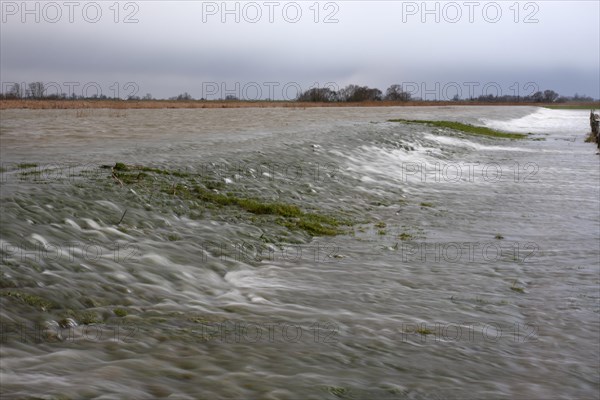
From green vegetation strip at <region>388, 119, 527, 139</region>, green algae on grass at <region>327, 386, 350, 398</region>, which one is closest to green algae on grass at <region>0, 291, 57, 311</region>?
green algae on grass at <region>327, 386, 350, 398</region>

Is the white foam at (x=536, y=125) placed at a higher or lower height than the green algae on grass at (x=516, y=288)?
higher

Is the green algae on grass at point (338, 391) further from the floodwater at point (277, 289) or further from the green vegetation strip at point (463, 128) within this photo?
the green vegetation strip at point (463, 128)

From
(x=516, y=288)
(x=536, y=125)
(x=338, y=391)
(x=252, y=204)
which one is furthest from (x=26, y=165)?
(x=536, y=125)

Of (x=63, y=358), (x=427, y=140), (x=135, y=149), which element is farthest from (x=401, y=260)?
(x=427, y=140)

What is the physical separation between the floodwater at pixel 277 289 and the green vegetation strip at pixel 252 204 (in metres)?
0.26

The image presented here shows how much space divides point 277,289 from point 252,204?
4704mm

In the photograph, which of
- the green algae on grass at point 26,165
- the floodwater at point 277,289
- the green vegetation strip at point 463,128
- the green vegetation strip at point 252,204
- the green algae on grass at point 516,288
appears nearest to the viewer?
the floodwater at point 277,289

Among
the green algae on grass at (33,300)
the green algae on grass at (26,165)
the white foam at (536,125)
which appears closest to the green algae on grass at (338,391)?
the green algae on grass at (33,300)

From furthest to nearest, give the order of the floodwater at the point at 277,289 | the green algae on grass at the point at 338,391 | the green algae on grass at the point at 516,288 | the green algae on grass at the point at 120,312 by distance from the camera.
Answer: the green algae on grass at the point at 516,288 < the green algae on grass at the point at 120,312 < the floodwater at the point at 277,289 < the green algae on grass at the point at 338,391

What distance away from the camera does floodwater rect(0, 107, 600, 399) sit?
5953 millimetres

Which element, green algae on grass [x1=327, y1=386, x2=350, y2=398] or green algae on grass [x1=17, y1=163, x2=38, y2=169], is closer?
green algae on grass [x1=327, y1=386, x2=350, y2=398]

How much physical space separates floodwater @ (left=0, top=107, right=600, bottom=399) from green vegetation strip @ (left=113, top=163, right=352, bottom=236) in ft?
0.85

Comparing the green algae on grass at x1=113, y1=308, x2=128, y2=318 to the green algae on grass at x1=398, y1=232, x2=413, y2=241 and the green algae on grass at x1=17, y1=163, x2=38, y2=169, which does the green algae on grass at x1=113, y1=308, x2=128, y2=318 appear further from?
the green algae on grass at x1=17, y1=163, x2=38, y2=169

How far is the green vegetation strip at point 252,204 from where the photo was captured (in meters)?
12.7
